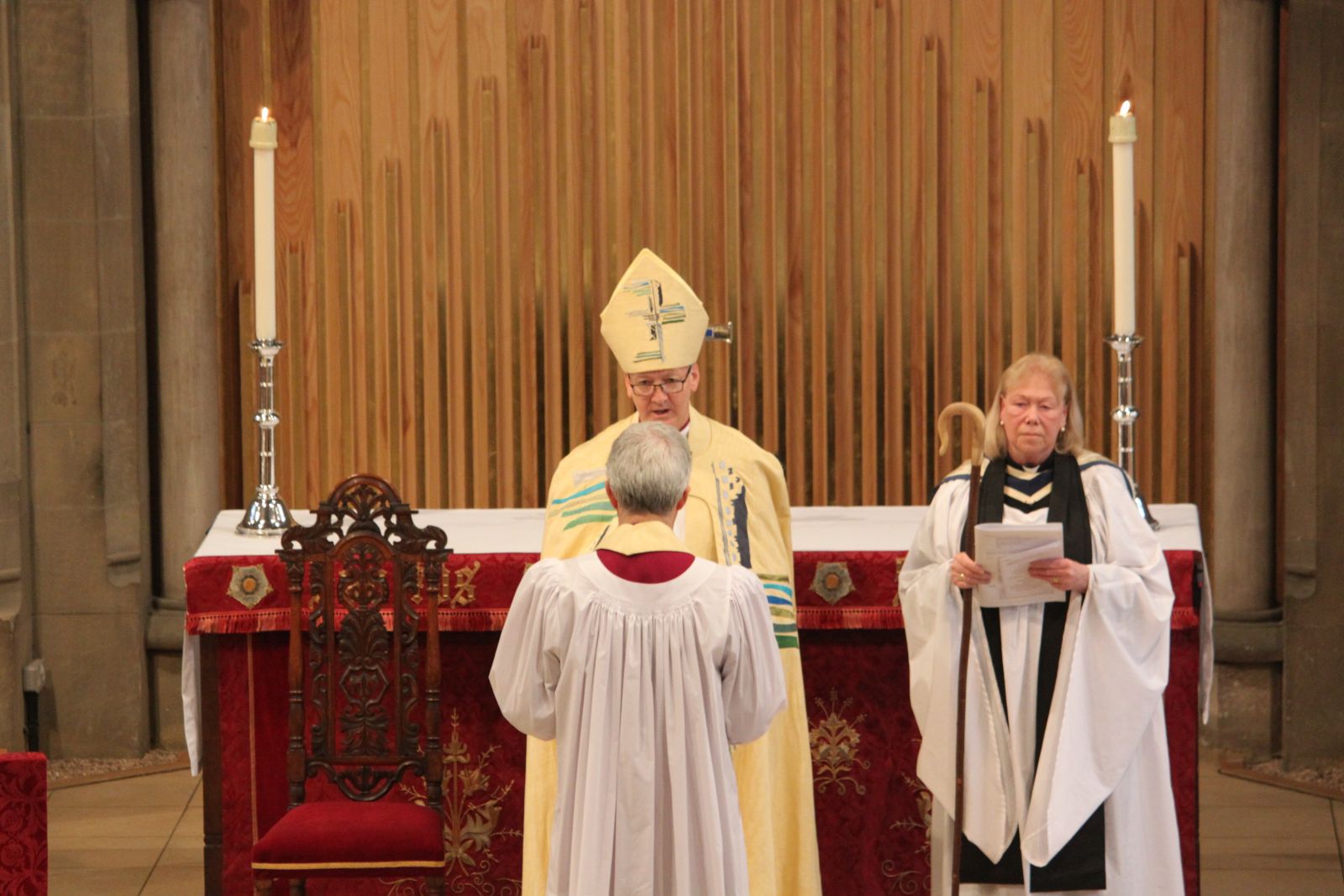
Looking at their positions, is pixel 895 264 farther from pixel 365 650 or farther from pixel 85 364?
pixel 365 650

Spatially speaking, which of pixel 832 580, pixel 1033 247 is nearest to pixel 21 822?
pixel 832 580

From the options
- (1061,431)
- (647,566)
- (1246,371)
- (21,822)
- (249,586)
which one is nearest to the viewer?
(647,566)

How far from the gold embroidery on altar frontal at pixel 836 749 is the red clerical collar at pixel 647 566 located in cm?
145

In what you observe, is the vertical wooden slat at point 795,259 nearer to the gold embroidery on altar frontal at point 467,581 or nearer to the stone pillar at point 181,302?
the stone pillar at point 181,302

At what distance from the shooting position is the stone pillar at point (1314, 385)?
6.52m

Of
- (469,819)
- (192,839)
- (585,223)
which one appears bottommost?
(192,839)

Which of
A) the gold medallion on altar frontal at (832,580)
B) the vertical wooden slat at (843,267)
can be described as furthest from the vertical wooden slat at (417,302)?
the gold medallion on altar frontal at (832,580)

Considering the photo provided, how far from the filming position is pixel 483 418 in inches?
282

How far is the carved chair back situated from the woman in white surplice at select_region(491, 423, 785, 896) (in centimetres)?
94

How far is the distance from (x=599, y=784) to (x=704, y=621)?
364 millimetres

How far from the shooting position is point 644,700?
3531mm

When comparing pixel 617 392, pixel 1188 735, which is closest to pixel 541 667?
pixel 1188 735

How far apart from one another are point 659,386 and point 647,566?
1040 mm

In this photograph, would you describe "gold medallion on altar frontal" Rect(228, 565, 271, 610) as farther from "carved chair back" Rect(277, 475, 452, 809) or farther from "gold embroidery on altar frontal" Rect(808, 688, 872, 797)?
"gold embroidery on altar frontal" Rect(808, 688, 872, 797)
